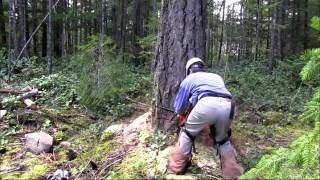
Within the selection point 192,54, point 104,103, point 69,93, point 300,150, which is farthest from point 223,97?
point 69,93

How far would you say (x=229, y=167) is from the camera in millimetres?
4906

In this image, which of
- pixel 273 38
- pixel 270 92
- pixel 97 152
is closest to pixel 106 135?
pixel 97 152

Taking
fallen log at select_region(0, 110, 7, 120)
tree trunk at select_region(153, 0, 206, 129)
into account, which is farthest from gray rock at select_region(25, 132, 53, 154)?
tree trunk at select_region(153, 0, 206, 129)

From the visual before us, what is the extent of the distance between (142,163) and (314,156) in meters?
3.01

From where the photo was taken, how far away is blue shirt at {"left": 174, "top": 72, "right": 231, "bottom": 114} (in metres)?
4.90

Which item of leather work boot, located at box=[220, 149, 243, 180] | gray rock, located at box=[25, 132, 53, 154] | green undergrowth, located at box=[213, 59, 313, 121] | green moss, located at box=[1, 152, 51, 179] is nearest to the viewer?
leather work boot, located at box=[220, 149, 243, 180]

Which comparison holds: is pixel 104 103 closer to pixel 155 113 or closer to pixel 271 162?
pixel 155 113

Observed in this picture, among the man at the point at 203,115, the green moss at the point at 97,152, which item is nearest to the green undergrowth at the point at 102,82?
the green moss at the point at 97,152

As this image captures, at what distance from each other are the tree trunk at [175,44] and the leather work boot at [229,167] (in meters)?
1.42

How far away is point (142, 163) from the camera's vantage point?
5492 mm

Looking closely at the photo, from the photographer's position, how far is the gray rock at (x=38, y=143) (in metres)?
6.50

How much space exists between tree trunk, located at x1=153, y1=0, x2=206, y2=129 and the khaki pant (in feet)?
3.93

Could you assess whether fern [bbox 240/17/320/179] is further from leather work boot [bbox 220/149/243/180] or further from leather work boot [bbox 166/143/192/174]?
leather work boot [bbox 166/143/192/174]

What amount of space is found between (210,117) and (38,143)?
10.7ft
